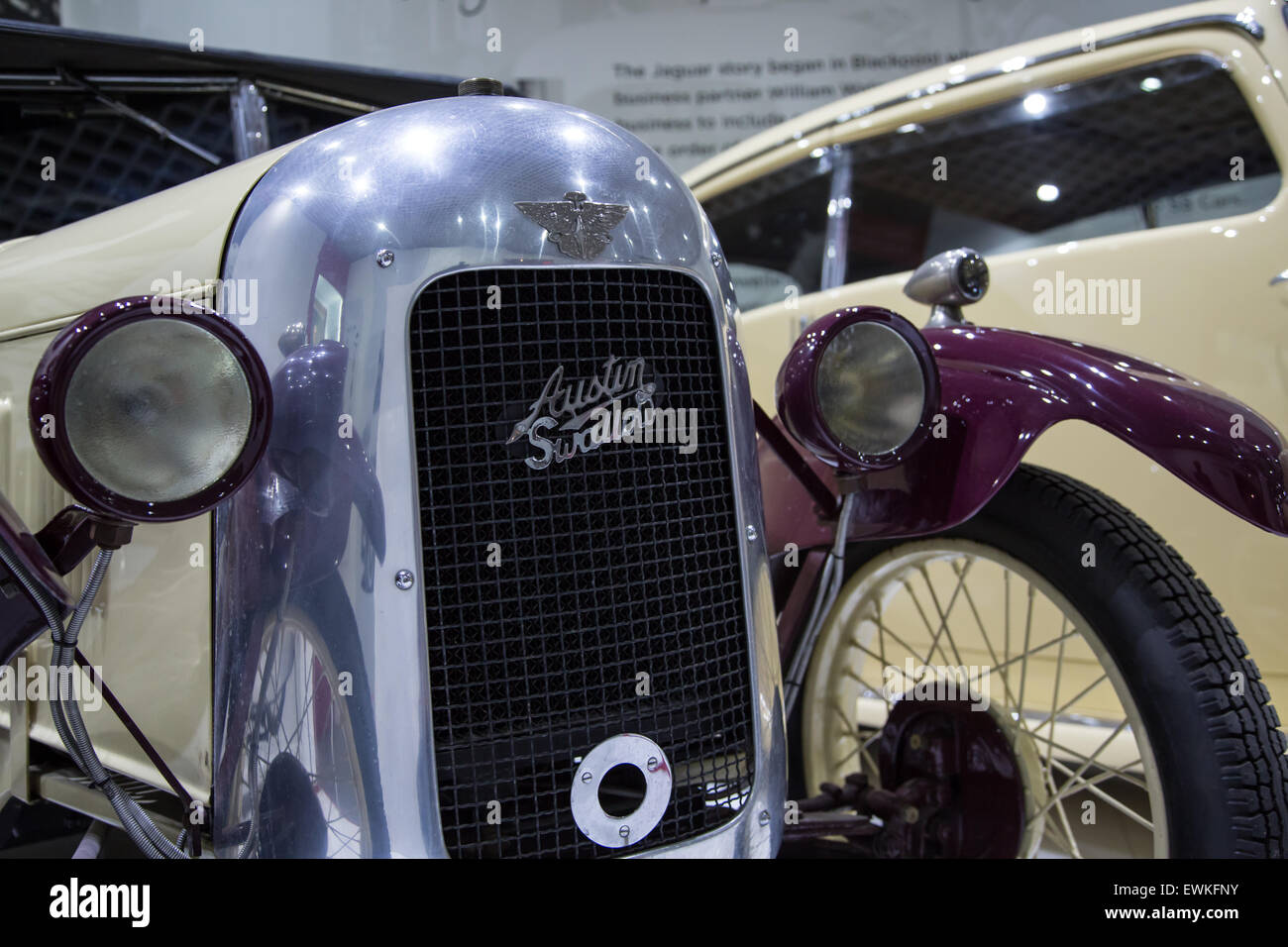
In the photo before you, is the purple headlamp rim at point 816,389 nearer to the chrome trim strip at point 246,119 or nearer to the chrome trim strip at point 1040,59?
the chrome trim strip at point 246,119

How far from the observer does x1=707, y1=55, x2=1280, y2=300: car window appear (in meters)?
2.32

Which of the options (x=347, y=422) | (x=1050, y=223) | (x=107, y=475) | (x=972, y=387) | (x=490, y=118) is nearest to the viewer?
(x=107, y=475)

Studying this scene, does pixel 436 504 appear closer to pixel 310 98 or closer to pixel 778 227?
pixel 310 98

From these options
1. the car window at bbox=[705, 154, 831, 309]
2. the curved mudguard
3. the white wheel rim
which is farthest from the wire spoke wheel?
the car window at bbox=[705, 154, 831, 309]

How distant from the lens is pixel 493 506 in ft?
3.62

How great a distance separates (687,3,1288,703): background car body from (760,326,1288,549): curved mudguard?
1.76 ft

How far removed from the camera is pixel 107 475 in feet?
3.14

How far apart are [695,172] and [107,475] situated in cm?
267

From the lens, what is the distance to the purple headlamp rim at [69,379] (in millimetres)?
924

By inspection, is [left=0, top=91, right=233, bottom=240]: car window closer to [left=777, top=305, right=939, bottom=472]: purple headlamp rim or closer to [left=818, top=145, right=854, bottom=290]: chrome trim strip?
[left=777, top=305, right=939, bottom=472]: purple headlamp rim

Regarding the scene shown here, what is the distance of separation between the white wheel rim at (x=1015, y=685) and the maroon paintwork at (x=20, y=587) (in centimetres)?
113

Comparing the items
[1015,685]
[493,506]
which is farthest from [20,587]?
[1015,685]
